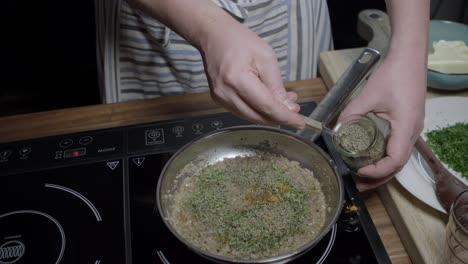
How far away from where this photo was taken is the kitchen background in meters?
1.83

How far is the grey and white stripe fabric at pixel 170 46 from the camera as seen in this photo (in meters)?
1.00

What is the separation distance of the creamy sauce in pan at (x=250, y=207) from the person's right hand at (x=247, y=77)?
0.12 meters

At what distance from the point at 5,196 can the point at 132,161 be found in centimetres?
22

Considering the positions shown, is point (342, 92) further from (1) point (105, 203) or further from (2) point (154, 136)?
(1) point (105, 203)

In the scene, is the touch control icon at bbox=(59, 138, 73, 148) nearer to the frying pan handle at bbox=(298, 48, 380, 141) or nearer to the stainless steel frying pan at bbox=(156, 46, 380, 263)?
the stainless steel frying pan at bbox=(156, 46, 380, 263)

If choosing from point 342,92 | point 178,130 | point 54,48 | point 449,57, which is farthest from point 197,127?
point 54,48

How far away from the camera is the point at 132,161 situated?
0.83m

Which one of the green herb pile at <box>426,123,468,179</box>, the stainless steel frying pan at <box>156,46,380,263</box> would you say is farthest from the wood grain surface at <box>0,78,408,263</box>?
the green herb pile at <box>426,123,468,179</box>

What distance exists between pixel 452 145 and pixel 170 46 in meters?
0.61

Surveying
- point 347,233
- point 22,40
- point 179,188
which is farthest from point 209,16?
point 22,40

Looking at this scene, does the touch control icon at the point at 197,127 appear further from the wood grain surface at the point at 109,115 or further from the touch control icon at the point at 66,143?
the touch control icon at the point at 66,143

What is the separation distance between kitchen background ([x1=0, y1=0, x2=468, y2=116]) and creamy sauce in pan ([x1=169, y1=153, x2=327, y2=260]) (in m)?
1.24

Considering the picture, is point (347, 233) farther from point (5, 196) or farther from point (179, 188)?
point (5, 196)

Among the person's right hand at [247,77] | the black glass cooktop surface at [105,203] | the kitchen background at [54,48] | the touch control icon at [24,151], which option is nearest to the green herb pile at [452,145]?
the black glass cooktop surface at [105,203]
